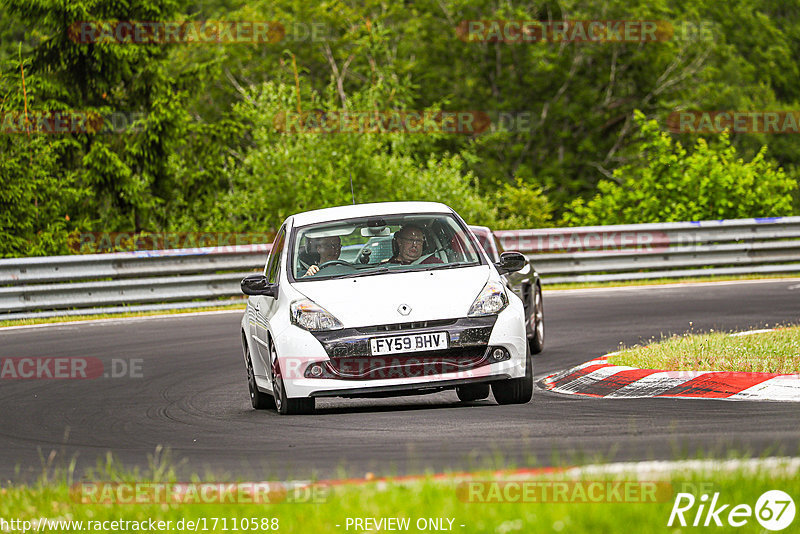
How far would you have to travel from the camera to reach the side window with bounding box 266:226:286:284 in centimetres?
1011

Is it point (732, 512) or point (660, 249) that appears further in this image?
point (660, 249)

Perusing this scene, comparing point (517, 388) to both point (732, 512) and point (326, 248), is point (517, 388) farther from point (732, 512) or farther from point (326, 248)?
point (732, 512)

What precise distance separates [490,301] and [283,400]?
1.62m

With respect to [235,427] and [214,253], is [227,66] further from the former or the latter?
[235,427]

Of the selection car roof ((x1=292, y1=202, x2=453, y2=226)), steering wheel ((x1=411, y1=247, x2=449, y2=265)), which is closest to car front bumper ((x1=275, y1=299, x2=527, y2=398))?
steering wheel ((x1=411, y1=247, x2=449, y2=265))

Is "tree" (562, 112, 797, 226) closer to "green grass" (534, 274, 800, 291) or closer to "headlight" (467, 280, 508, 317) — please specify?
"green grass" (534, 274, 800, 291)

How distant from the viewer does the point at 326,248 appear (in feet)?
32.4

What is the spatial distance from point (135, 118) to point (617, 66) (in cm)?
2706

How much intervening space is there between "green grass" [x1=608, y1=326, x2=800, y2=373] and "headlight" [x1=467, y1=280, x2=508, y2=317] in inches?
67.6

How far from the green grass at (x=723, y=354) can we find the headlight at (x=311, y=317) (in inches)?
111

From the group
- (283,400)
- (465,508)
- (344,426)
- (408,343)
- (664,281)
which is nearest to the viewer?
(465,508)

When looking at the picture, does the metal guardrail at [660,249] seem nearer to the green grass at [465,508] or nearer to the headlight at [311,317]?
the headlight at [311,317]

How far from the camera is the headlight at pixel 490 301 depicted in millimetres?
8828

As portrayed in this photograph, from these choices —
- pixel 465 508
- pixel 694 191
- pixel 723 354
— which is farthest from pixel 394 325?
pixel 694 191
